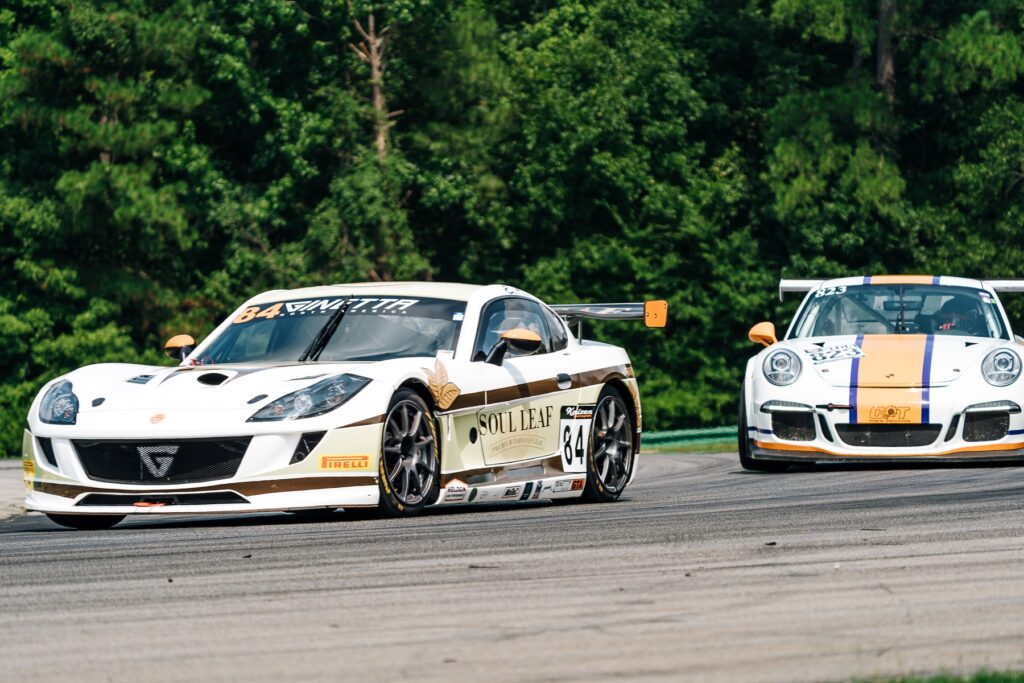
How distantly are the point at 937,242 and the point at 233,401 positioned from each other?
3570 cm

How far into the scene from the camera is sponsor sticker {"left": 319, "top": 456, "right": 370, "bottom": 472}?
31.9 feet

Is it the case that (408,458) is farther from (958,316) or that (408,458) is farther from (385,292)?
(958,316)

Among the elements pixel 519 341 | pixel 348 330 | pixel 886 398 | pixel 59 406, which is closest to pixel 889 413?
pixel 886 398

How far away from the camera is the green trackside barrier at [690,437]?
28484 millimetres

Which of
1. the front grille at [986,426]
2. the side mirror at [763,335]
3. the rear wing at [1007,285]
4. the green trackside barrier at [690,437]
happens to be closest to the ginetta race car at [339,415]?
the front grille at [986,426]

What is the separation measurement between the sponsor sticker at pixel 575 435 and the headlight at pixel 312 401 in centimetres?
196

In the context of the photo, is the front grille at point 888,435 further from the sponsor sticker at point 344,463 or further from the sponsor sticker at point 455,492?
the sponsor sticker at point 344,463

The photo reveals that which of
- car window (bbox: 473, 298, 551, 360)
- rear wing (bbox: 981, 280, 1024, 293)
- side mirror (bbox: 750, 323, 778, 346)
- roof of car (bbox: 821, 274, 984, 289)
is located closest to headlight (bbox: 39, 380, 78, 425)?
car window (bbox: 473, 298, 551, 360)

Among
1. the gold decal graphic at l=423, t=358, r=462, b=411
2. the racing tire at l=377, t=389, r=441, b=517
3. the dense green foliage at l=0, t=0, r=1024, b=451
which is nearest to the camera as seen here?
the racing tire at l=377, t=389, r=441, b=517

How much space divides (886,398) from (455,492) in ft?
16.0

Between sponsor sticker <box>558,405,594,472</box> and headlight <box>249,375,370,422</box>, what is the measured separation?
1963mm

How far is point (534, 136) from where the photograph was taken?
4619 centimetres

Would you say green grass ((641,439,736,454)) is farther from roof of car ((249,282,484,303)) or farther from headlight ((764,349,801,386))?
roof of car ((249,282,484,303))

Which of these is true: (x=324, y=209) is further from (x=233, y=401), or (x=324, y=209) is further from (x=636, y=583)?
(x=636, y=583)
